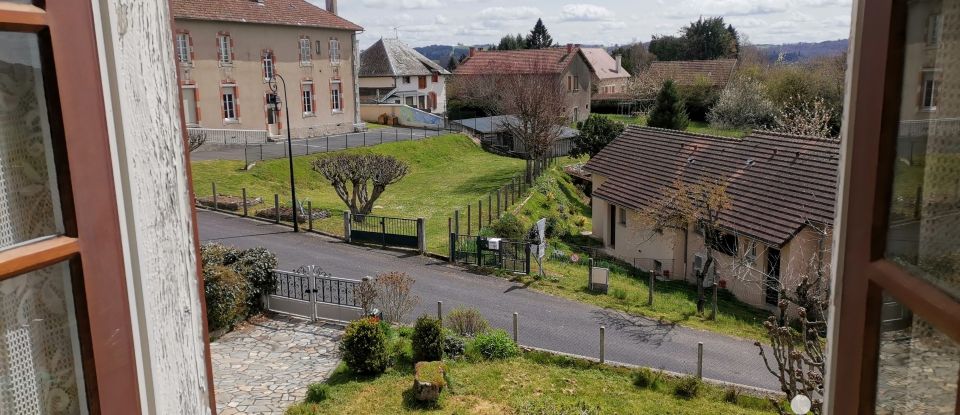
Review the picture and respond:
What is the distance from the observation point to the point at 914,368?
1475 millimetres

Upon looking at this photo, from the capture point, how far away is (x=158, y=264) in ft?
6.31

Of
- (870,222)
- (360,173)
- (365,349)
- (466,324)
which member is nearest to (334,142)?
(360,173)

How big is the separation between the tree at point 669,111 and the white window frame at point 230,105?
26436 mm

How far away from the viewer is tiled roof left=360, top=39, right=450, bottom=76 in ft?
192

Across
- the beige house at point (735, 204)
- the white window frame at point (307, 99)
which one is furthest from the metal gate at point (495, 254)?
the white window frame at point (307, 99)

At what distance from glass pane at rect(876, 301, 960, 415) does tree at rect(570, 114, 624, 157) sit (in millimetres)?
38565

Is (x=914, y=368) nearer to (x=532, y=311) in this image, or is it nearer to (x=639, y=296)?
(x=532, y=311)

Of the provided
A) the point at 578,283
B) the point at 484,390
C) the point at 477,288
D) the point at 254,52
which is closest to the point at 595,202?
the point at 578,283

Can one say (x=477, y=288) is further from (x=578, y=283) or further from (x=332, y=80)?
(x=332, y=80)

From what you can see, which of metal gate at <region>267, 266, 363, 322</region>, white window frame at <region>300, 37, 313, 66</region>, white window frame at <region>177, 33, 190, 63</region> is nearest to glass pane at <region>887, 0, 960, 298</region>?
metal gate at <region>267, 266, 363, 322</region>

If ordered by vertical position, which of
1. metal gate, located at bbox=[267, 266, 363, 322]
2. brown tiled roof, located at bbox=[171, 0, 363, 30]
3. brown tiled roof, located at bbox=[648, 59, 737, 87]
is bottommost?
metal gate, located at bbox=[267, 266, 363, 322]

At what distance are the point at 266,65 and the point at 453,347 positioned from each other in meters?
31.3

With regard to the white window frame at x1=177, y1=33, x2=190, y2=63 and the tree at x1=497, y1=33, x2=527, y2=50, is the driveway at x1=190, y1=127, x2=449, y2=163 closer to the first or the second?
the white window frame at x1=177, y1=33, x2=190, y2=63

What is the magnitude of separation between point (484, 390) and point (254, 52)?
32.6 meters
